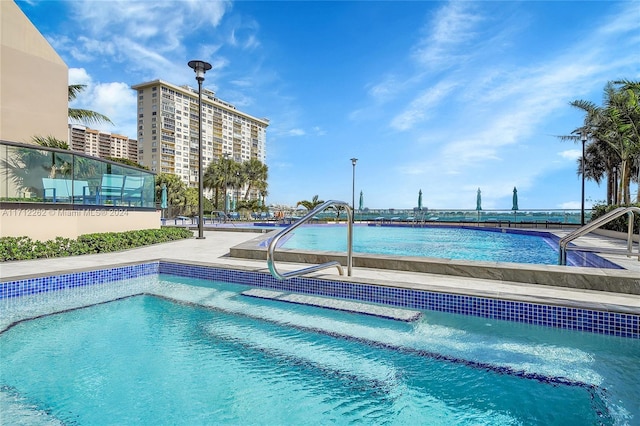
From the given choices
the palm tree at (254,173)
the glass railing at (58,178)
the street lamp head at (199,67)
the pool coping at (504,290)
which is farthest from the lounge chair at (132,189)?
the palm tree at (254,173)

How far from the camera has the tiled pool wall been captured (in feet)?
11.6

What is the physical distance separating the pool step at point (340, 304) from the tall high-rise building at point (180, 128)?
7047 centimetres

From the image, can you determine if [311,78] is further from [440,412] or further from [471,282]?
[440,412]

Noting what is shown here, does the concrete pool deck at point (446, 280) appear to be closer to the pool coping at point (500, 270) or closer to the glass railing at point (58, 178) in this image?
the pool coping at point (500, 270)

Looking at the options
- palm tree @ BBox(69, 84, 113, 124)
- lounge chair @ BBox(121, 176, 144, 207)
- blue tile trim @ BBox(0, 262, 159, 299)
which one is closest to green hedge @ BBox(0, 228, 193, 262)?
lounge chair @ BBox(121, 176, 144, 207)

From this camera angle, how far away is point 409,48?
13430mm

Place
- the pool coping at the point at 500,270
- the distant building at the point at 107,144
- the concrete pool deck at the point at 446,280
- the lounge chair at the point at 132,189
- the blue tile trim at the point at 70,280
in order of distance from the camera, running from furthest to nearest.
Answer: the distant building at the point at 107,144, the lounge chair at the point at 132,189, the blue tile trim at the point at 70,280, the pool coping at the point at 500,270, the concrete pool deck at the point at 446,280

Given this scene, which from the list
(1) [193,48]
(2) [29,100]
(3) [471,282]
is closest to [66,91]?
(2) [29,100]

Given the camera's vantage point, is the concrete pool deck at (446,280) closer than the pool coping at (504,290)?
No

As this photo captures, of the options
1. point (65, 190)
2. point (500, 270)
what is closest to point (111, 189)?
point (65, 190)

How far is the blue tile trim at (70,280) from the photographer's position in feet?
15.7

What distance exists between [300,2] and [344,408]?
14146 mm

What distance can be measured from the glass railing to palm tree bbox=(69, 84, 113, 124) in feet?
30.6

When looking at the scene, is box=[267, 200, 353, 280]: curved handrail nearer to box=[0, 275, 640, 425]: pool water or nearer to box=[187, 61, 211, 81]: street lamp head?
box=[0, 275, 640, 425]: pool water
